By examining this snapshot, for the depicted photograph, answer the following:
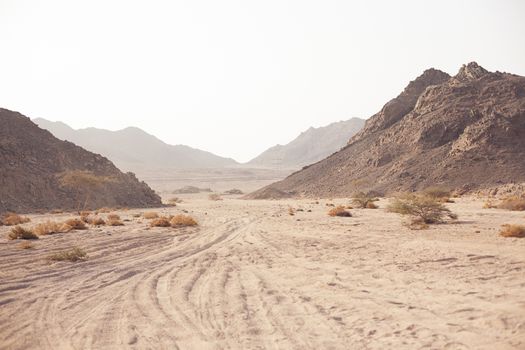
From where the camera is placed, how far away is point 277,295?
714cm

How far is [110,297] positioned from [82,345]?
7.00ft

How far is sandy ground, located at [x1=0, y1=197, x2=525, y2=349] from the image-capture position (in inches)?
207

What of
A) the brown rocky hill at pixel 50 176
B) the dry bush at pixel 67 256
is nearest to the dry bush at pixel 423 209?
the dry bush at pixel 67 256

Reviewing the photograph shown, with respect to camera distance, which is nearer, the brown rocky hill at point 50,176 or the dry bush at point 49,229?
the dry bush at point 49,229

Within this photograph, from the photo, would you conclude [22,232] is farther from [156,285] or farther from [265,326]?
[265,326]

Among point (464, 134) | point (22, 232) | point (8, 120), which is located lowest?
point (22, 232)

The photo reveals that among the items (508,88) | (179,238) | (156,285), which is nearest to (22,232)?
(179,238)

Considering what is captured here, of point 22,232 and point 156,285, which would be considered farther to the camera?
point 22,232

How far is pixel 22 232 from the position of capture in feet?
47.0

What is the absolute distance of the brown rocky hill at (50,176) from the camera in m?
31.3

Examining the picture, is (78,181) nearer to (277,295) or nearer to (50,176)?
(50,176)

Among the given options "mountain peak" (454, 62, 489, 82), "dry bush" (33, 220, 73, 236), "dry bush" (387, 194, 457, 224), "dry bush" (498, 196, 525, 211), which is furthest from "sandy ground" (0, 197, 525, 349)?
"mountain peak" (454, 62, 489, 82)

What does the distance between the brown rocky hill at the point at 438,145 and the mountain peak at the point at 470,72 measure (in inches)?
4.2

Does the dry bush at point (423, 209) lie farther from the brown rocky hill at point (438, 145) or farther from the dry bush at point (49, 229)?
the brown rocky hill at point (438, 145)
